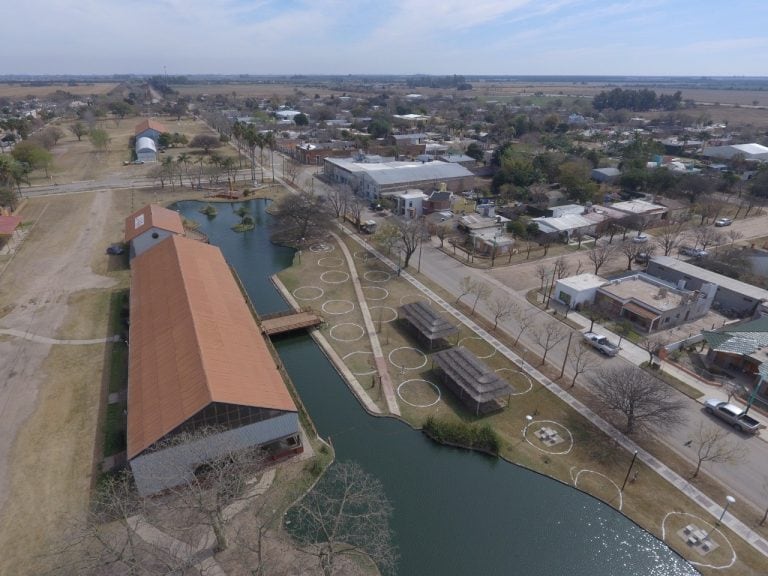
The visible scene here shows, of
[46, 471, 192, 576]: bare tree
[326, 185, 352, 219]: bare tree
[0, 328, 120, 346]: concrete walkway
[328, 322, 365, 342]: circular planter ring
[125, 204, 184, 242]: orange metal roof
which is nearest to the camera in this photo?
[46, 471, 192, 576]: bare tree

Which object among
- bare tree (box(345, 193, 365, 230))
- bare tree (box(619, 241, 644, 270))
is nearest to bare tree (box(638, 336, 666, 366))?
bare tree (box(619, 241, 644, 270))

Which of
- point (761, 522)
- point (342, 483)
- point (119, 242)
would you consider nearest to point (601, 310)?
point (761, 522)

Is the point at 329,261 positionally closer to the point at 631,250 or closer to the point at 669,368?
the point at 669,368

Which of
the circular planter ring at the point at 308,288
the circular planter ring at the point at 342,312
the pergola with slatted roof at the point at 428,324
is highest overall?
the pergola with slatted roof at the point at 428,324

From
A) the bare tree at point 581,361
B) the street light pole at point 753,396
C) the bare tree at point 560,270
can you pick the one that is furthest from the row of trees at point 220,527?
the bare tree at point 560,270

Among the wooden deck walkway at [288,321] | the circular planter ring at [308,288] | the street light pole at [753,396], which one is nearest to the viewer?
the street light pole at [753,396]

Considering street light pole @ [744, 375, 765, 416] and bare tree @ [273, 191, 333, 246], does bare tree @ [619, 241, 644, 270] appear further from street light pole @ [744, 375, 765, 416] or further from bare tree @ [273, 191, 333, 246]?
bare tree @ [273, 191, 333, 246]

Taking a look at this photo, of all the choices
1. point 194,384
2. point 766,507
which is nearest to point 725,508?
point 766,507

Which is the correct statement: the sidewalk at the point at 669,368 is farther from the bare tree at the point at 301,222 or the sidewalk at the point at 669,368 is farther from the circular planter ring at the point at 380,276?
the bare tree at the point at 301,222
